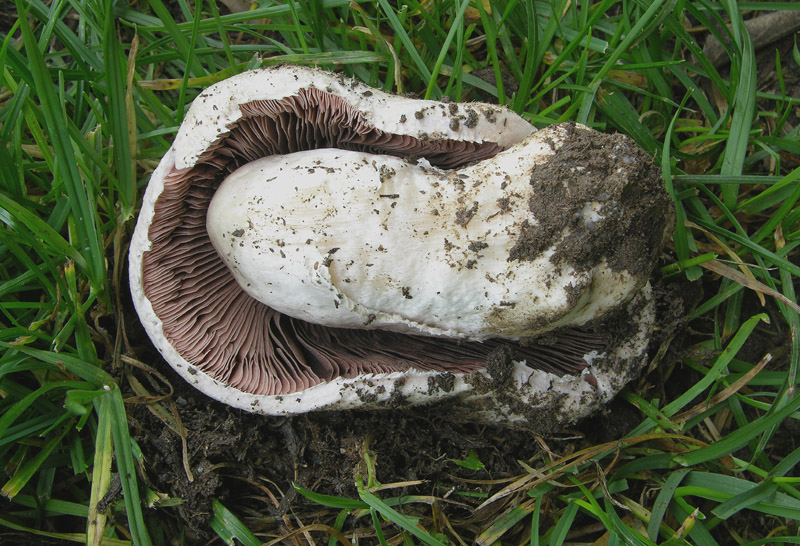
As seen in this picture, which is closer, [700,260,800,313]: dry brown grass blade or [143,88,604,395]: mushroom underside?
[143,88,604,395]: mushroom underside

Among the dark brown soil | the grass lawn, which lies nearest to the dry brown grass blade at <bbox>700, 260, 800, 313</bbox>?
the grass lawn

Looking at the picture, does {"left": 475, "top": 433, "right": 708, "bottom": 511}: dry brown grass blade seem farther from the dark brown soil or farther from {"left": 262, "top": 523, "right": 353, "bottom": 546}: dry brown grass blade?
{"left": 262, "top": 523, "right": 353, "bottom": 546}: dry brown grass blade

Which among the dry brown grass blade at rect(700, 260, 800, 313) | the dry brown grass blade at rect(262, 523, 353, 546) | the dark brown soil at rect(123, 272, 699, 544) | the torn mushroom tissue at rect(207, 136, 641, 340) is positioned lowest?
the dry brown grass blade at rect(262, 523, 353, 546)

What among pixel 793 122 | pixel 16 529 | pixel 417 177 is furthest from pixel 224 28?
pixel 793 122

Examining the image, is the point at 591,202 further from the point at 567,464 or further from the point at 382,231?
the point at 567,464

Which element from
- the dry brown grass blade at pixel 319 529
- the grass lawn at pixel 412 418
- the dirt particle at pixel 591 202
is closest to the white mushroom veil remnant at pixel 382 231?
the dirt particle at pixel 591 202

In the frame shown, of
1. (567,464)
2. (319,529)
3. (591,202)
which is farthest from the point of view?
(567,464)

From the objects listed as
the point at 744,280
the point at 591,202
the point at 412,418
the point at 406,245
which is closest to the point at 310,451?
the point at 412,418

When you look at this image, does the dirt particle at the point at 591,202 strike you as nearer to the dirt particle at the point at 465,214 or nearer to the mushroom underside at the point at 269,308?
the dirt particle at the point at 465,214
